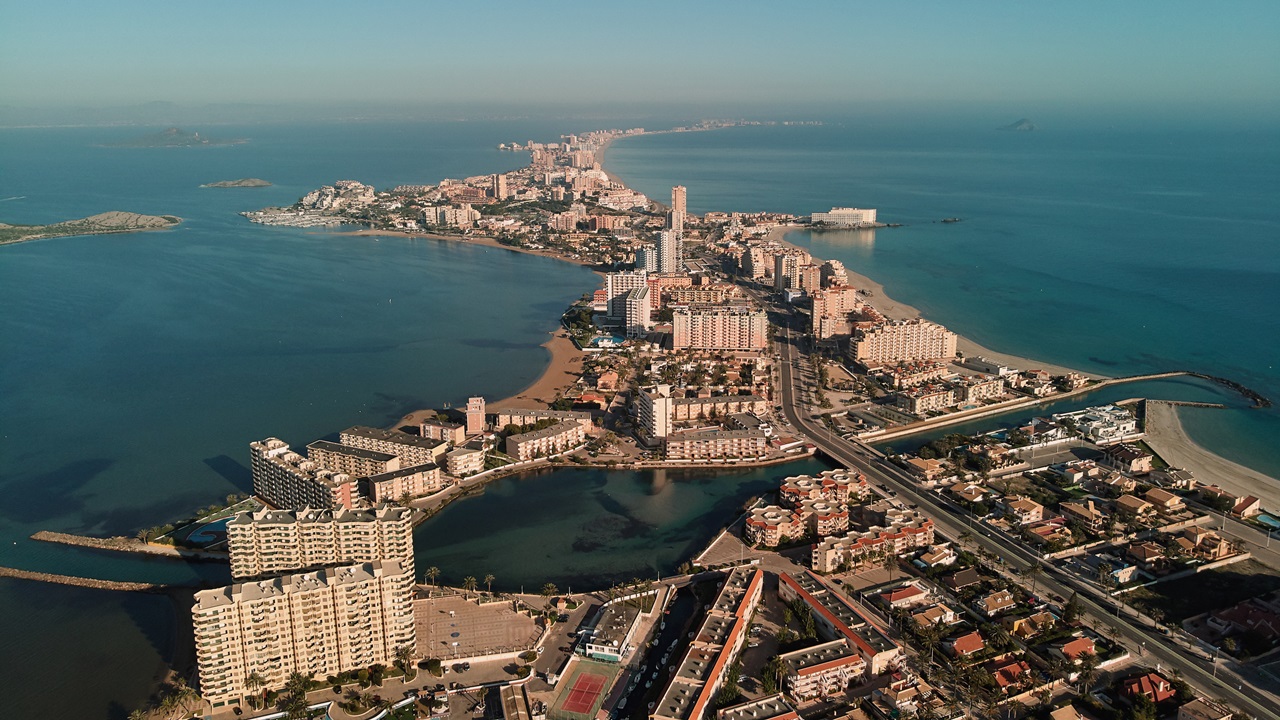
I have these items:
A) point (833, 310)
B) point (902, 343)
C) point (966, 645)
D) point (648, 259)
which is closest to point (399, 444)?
point (966, 645)

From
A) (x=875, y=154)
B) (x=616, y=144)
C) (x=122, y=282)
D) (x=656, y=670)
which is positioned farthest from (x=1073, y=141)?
(x=656, y=670)

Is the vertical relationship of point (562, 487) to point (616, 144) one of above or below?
below

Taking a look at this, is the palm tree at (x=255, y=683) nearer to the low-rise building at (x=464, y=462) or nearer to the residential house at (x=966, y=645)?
the low-rise building at (x=464, y=462)

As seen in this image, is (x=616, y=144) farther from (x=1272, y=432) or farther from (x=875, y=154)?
(x=1272, y=432)

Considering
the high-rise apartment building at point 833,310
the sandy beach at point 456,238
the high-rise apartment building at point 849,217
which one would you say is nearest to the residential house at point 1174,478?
the high-rise apartment building at point 833,310

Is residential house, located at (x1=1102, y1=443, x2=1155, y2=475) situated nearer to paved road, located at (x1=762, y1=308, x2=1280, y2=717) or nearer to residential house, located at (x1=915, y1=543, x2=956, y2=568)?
paved road, located at (x1=762, y1=308, x2=1280, y2=717)

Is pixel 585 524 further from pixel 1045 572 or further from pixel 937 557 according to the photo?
pixel 1045 572
